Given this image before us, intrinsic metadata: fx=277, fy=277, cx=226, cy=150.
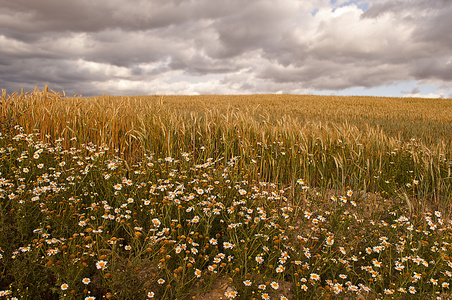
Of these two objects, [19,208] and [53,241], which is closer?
[53,241]

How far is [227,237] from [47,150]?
2968mm

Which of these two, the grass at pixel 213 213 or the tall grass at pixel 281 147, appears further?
the tall grass at pixel 281 147

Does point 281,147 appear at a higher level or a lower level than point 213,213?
higher

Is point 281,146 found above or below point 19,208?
above

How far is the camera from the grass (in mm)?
2129

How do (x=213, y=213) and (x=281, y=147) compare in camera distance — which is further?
(x=281, y=147)

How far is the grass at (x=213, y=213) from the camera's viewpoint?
2129 millimetres

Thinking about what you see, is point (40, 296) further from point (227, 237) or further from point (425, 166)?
point (425, 166)

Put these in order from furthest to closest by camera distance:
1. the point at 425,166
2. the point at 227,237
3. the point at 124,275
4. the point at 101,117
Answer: the point at 101,117 → the point at 425,166 → the point at 227,237 → the point at 124,275

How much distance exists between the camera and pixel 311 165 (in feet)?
13.3

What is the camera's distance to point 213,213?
256 cm

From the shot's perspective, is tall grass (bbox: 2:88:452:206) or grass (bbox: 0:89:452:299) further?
tall grass (bbox: 2:88:452:206)

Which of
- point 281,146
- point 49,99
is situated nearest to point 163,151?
point 281,146

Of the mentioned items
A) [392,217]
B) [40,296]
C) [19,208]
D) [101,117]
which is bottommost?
[40,296]
